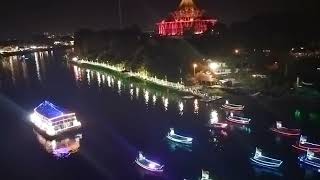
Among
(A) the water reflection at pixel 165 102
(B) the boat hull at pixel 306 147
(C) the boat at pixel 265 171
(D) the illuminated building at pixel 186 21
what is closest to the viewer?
(C) the boat at pixel 265 171

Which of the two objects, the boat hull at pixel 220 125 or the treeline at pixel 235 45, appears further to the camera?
the treeline at pixel 235 45

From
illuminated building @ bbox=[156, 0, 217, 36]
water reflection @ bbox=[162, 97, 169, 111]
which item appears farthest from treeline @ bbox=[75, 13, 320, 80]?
illuminated building @ bbox=[156, 0, 217, 36]

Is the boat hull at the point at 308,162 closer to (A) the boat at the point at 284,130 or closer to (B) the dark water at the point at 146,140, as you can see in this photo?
(B) the dark water at the point at 146,140

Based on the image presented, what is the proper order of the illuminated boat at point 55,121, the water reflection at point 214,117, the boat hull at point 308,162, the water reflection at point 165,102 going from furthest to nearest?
the water reflection at point 165,102, the water reflection at point 214,117, the illuminated boat at point 55,121, the boat hull at point 308,162

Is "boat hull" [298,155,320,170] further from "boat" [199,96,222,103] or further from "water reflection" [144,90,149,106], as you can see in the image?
"water reflection" [144,90,149,106]

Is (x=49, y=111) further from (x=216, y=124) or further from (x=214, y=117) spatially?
(x=214, y=117)

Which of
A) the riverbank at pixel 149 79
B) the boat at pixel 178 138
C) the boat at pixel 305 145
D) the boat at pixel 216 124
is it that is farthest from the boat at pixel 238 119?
the riverbank at pixel 149 79
